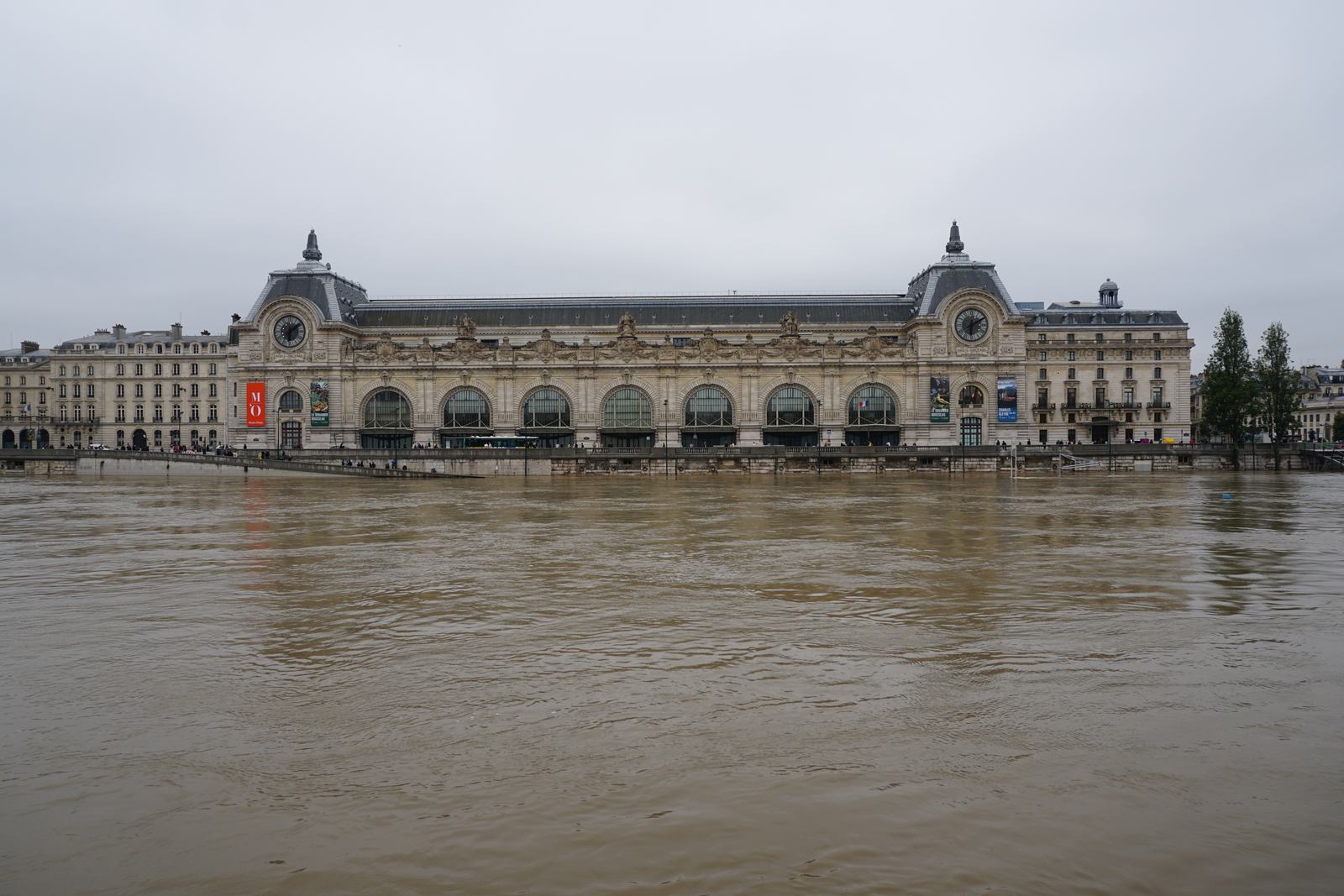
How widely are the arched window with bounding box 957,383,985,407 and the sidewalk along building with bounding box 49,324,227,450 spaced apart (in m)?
95.0

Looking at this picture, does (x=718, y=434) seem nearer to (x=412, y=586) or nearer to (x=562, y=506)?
(x=562, y=506)

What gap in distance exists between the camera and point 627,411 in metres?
89.9

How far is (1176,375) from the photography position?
317 ft

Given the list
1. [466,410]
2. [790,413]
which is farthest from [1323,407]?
[466,410]

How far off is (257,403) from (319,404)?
742 centimetres

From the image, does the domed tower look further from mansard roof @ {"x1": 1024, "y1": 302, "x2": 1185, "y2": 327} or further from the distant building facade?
the distant building facade

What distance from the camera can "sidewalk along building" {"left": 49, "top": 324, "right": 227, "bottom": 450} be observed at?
110000mm

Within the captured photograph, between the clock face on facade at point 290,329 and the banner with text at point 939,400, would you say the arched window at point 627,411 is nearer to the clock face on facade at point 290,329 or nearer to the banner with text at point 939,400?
the banner with text at point 939,400

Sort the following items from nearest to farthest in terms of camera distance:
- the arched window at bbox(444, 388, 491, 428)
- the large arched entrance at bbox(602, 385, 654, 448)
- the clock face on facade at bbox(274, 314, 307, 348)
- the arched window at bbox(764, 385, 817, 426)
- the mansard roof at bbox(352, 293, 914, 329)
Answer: the arched window at bbox(764, 385, 817, 426)
the large arched entrance at bbox(602, 385, 654, 448)
the arched window at bbox(444, 388, 491, 428)
the clock face on facade at bbox(274, 314, 307, 348)
the mansard roof at bbox(352, 293, 914, 329)

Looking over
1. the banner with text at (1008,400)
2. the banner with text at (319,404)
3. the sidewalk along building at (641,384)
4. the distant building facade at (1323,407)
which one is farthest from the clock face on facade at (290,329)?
the distant building facade at (1323,407)

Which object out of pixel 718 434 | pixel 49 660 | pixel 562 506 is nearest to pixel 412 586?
pixel 49 660

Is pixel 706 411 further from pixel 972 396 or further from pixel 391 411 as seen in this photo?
pixel 391 411

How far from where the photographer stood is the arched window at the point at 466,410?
90.1 metres

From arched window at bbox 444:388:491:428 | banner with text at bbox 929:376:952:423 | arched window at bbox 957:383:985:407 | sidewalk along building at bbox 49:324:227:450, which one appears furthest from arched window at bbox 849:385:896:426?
sidewalk along building at bbox 49:324:227:450
